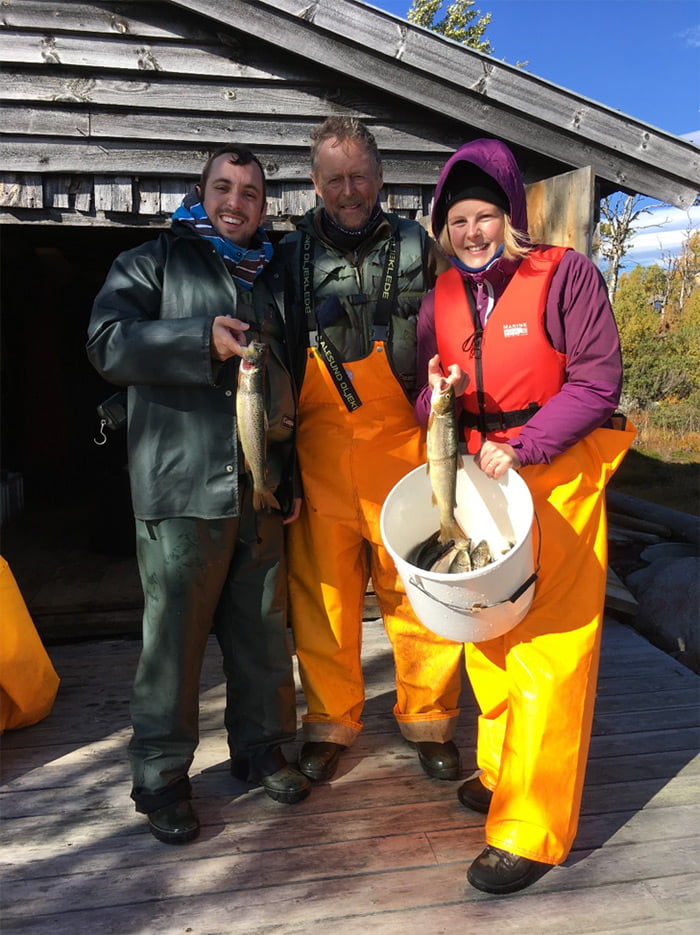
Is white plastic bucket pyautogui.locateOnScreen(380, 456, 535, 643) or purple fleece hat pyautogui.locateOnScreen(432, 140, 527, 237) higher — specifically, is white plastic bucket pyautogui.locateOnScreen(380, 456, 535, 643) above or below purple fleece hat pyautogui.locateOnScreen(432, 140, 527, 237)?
below

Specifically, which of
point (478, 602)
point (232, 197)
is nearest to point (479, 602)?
point (478, 602)

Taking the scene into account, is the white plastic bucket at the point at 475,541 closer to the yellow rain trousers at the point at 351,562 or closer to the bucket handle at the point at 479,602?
the bucket handle at the point at 479,602

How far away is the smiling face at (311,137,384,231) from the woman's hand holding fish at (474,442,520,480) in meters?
1.24

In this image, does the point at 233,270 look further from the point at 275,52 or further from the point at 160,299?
the point at 275,52

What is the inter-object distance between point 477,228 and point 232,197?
0.95 metres

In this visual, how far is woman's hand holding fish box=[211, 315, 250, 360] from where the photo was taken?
2654mm

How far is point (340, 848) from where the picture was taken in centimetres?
288

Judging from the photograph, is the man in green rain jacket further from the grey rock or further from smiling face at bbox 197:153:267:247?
the grey rock

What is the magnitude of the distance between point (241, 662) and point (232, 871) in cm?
78

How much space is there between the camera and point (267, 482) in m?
2.73

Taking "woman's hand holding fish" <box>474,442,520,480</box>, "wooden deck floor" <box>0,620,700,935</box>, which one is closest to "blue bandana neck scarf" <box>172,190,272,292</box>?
"woman's hand holding fish" <box>474,442,520,480</box>

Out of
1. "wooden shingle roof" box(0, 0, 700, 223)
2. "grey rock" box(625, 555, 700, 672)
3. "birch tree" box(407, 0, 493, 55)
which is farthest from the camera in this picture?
"birch tree" box(407, 0, 493, 55)

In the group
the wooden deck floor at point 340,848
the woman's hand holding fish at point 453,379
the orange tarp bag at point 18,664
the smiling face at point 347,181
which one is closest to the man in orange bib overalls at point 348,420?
the smiling face at point 347,181

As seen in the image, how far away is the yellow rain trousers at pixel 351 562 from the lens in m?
3.19
